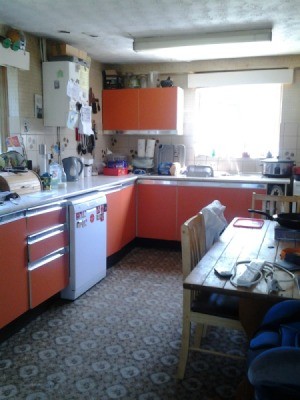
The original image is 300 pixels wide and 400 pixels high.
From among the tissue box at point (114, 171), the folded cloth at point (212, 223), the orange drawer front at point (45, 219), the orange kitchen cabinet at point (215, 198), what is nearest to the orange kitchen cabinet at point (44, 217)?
the orange drawer front at point (45, 219)

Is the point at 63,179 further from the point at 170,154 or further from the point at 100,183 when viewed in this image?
the point at 170,154

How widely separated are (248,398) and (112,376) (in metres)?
1.03

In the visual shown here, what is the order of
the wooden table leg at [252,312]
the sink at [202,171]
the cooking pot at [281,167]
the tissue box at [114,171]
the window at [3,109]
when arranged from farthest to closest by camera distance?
the tissue box at [114,171] → the sink at [202,171] → the cooking pot at [281,167] → the window at [3,109] → the wooden table leg at [252,312]

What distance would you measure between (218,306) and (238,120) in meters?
3.25

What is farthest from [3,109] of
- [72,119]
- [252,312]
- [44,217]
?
[252,312]

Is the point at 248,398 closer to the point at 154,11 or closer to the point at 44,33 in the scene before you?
the point at 154,11

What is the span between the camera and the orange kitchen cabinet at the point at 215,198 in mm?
4109

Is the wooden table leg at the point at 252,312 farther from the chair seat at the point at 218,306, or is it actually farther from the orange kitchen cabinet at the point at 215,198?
the orange kitchen cabinet at the point at 215,198

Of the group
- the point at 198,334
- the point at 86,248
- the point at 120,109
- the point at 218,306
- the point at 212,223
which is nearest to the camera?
the point at 218,306

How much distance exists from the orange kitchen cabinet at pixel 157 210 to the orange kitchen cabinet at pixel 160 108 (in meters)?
0.72

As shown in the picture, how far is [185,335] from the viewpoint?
199 cm

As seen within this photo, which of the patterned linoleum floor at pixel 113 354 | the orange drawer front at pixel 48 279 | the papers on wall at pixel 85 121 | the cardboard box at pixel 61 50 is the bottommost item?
the patterned linoleum floor at pixel 113 354

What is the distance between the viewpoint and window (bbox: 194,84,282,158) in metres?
4.58

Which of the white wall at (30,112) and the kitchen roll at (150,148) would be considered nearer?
the white wall at (30,112)
